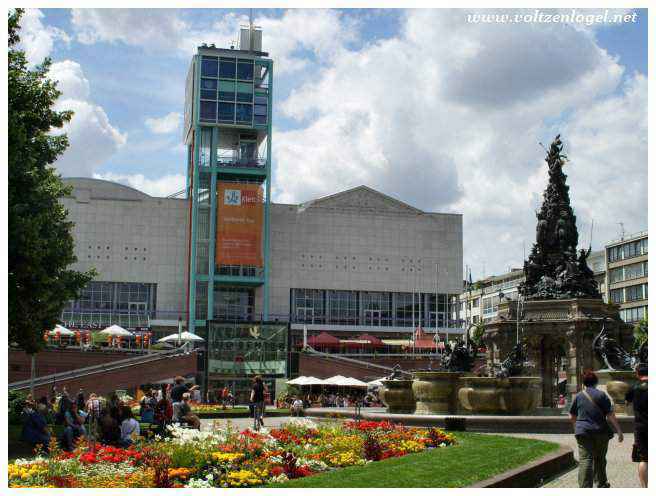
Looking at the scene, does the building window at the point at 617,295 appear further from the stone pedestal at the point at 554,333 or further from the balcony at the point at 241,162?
the stone pedestal at the point at 554,333

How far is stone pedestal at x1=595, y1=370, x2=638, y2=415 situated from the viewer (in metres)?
27.3

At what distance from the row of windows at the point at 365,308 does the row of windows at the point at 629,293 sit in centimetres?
2278

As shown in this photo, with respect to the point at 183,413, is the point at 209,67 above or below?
above

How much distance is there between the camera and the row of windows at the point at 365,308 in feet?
379

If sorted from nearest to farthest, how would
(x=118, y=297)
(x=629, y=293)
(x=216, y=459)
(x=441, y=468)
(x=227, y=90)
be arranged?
(x=441, y=468) → (x=216, y=459) → (x=629, y=293) → (x=227, y=90) → (x=118, y=297)

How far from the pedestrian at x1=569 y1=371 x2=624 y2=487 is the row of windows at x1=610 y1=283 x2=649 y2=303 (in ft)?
294

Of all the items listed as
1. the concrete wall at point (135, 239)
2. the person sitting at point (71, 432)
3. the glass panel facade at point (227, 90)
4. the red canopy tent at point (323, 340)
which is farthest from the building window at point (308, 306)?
the person sitting at point (71, 432)

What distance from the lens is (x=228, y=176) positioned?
109 m

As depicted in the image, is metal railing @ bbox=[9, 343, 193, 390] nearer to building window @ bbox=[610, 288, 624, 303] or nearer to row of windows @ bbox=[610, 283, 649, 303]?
row of windows @ bbox=[610, 283, 649, 303]

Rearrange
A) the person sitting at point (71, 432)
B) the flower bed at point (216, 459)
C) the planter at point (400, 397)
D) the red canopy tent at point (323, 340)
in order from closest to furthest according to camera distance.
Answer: the flower bed at point (216, 459) < the person sitting at point (71, 432) < the planter at point (400, 397) < the red canopy tent at point (323, 340)

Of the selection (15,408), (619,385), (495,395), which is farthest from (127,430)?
(15,408)

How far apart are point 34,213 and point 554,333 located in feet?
78.1

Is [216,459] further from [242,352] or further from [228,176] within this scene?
[228,176]

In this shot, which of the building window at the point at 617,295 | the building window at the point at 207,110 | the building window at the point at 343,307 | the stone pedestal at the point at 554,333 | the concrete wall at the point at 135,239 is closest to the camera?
the stone pedestal at the point at 554,333
